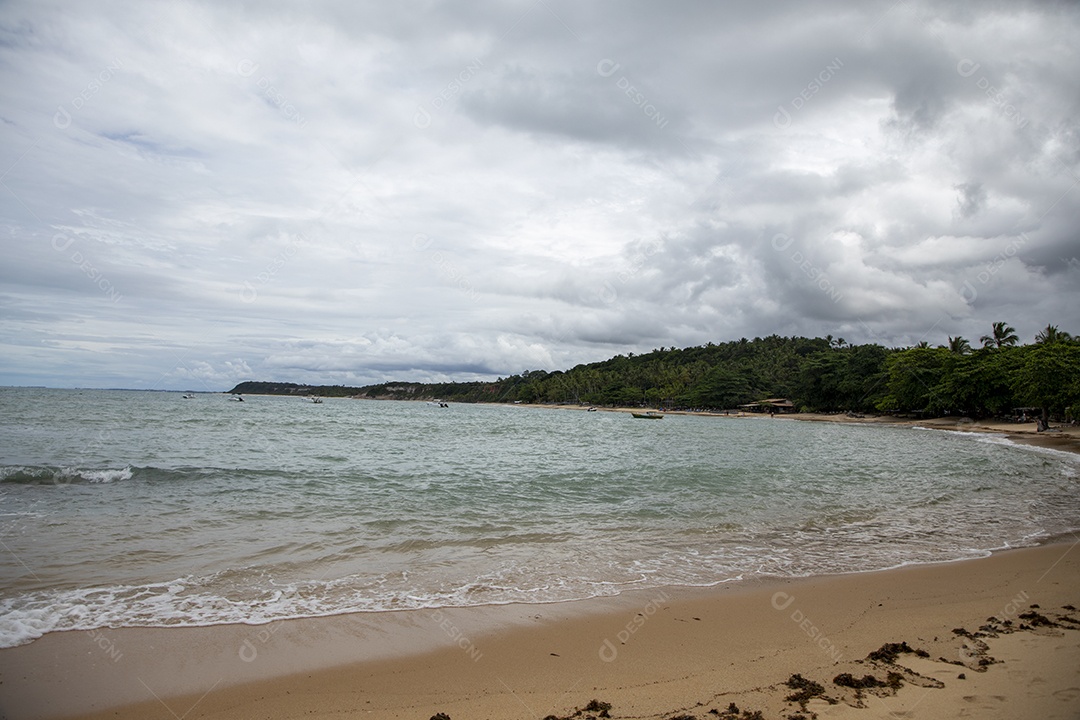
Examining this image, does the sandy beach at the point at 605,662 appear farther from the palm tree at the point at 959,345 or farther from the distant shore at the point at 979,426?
the palm tree at the point at 959,345

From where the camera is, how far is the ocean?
766cm

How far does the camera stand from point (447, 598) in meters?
7.62

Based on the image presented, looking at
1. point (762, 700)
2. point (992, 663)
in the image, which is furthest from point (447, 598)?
point (992, 663)

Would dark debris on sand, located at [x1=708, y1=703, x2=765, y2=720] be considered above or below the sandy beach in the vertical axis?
above

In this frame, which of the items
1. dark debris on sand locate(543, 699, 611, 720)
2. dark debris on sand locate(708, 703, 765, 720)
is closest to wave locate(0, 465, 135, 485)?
dark debris on sand locate(543, 699, 611, 720)

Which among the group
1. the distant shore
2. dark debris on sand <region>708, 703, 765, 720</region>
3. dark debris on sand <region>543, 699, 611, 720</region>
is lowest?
the distant shore

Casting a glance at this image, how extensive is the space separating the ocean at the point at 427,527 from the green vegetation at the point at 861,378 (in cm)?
4071

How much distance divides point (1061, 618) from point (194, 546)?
12388mm

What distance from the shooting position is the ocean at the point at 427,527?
7.66 metres

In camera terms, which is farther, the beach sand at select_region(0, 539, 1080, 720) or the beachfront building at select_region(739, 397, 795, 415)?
the beachfront building at select_region(739, 397, 795, 415)

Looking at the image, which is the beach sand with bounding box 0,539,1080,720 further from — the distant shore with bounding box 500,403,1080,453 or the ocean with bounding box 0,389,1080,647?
the distant shore with bounding box 500,403,1080,453

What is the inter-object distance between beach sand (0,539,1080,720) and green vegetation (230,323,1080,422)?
5257cm

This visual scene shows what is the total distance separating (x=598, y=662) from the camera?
222 inches

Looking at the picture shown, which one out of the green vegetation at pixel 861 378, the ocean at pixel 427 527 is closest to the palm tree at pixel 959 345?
the green vegetation at pixel 861 378
